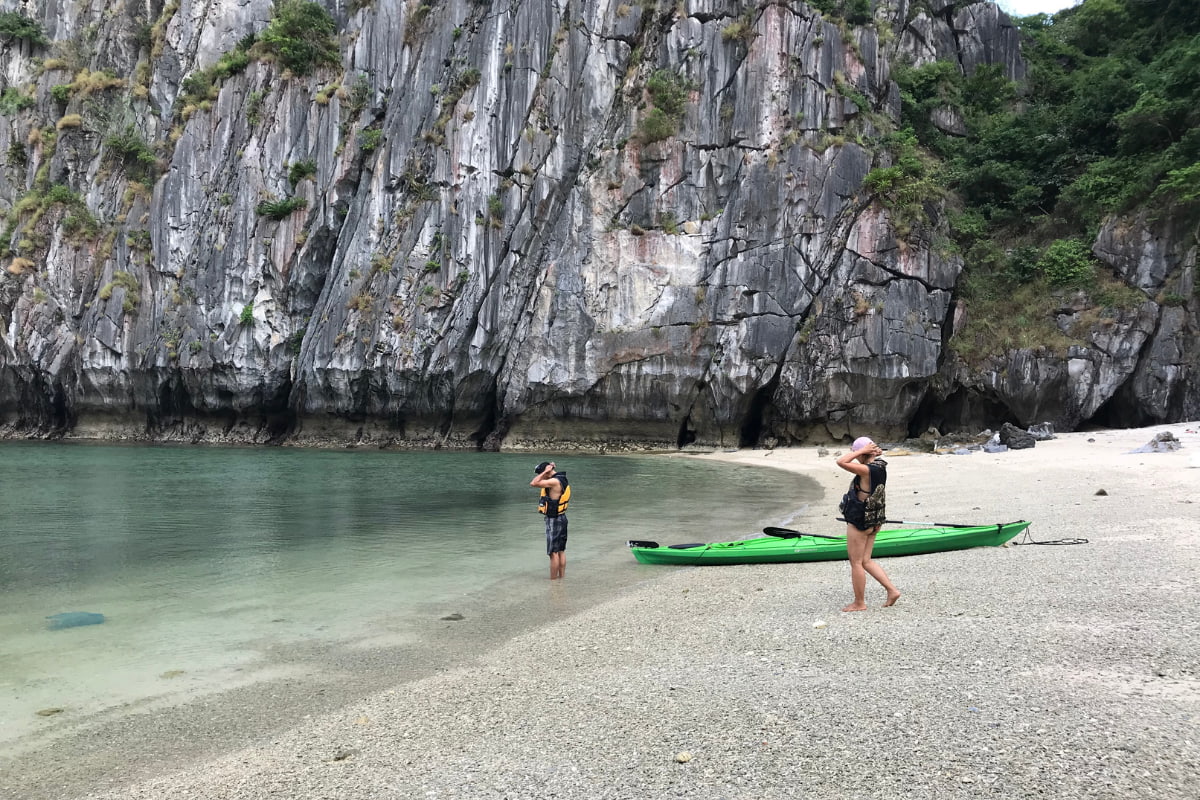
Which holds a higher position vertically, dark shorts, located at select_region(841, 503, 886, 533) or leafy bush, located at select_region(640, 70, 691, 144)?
leafy bush, located at select_region(640, 70, 691, 144)

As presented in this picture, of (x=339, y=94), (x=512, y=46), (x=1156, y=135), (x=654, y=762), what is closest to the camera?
(x=654, y=762)

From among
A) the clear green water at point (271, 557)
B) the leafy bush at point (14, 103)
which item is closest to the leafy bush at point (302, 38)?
the leafy bush at point (14, 103)

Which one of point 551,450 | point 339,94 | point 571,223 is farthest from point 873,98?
point 339,94

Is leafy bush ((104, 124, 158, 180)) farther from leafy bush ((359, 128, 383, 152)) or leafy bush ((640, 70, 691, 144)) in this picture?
leafy bush ((640, 70, 691, 144))

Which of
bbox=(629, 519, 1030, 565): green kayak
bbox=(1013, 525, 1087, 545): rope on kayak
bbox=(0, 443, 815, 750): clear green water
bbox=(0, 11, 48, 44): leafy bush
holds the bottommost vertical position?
bbox=(0, 443, 815, 750): clear green water

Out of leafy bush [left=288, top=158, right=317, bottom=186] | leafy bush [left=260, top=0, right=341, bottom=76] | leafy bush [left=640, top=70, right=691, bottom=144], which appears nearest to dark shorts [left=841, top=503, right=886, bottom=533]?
leafy bush [left=640, top=70, right=691, bottom=144]

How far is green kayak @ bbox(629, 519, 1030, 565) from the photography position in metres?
8.05

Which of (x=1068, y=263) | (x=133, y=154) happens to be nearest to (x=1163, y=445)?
(x=1068, y=263)

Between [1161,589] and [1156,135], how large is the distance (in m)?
29.2

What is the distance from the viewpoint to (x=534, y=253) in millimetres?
32125

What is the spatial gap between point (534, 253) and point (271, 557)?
950 inches

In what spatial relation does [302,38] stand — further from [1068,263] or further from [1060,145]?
[1068,263]

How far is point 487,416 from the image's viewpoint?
1377 inches

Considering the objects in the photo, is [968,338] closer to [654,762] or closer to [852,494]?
[852,494]
